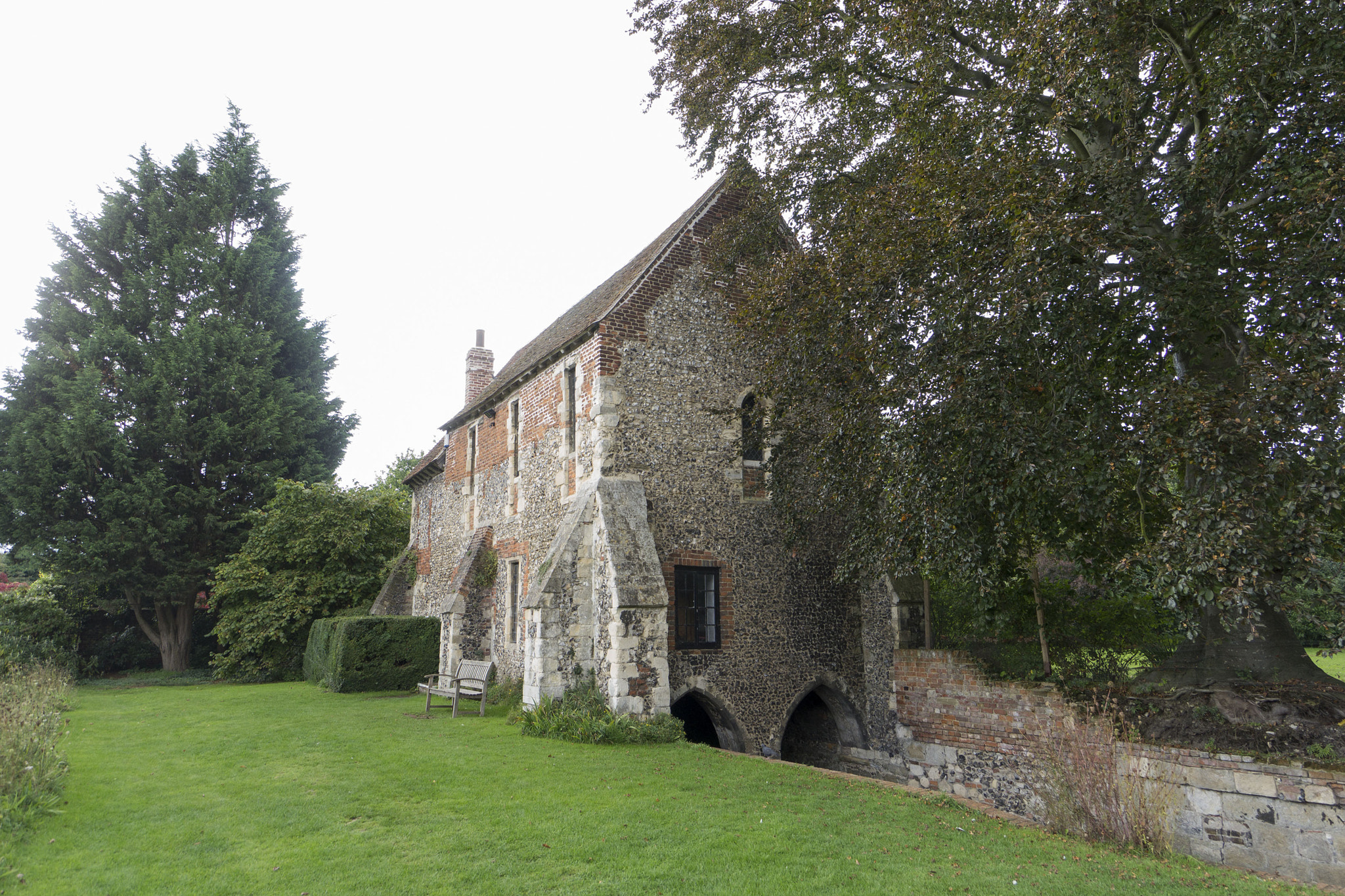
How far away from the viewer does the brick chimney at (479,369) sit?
933 inches

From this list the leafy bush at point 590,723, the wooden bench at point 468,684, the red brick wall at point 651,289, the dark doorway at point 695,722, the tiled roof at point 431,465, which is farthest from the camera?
the tiled roof at point 431,465

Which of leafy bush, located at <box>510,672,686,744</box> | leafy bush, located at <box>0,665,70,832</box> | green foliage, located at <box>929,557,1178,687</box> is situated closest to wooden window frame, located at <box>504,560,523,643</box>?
leafy bush, located at <box>510,672,686,744</box>

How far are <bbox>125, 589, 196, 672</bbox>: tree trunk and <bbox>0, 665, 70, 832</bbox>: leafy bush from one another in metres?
14.9

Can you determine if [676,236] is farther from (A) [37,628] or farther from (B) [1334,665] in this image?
(B) [1334,665]

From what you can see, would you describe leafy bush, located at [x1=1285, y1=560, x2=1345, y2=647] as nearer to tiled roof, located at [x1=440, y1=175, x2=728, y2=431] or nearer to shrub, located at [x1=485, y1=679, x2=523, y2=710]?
tiled roof, located at [x1=440, y1=175, x2=728, y2=431]

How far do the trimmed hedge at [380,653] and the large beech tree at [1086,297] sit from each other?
12187mm

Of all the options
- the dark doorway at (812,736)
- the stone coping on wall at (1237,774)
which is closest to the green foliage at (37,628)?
the dark doorway at (812,736)

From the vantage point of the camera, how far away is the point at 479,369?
79.0 ft

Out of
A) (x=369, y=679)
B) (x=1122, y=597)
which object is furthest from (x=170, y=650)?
(x=1122, y=597)

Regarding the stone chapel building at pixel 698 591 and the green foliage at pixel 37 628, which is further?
the green foliage at pixel 37 628

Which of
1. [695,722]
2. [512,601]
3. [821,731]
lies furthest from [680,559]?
[512,601]

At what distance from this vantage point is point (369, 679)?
59.1 ft

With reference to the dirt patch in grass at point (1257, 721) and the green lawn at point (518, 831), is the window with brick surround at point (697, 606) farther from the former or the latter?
the dirt patch in grass at point (1257, 721)

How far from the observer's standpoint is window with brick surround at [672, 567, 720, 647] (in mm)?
13070
